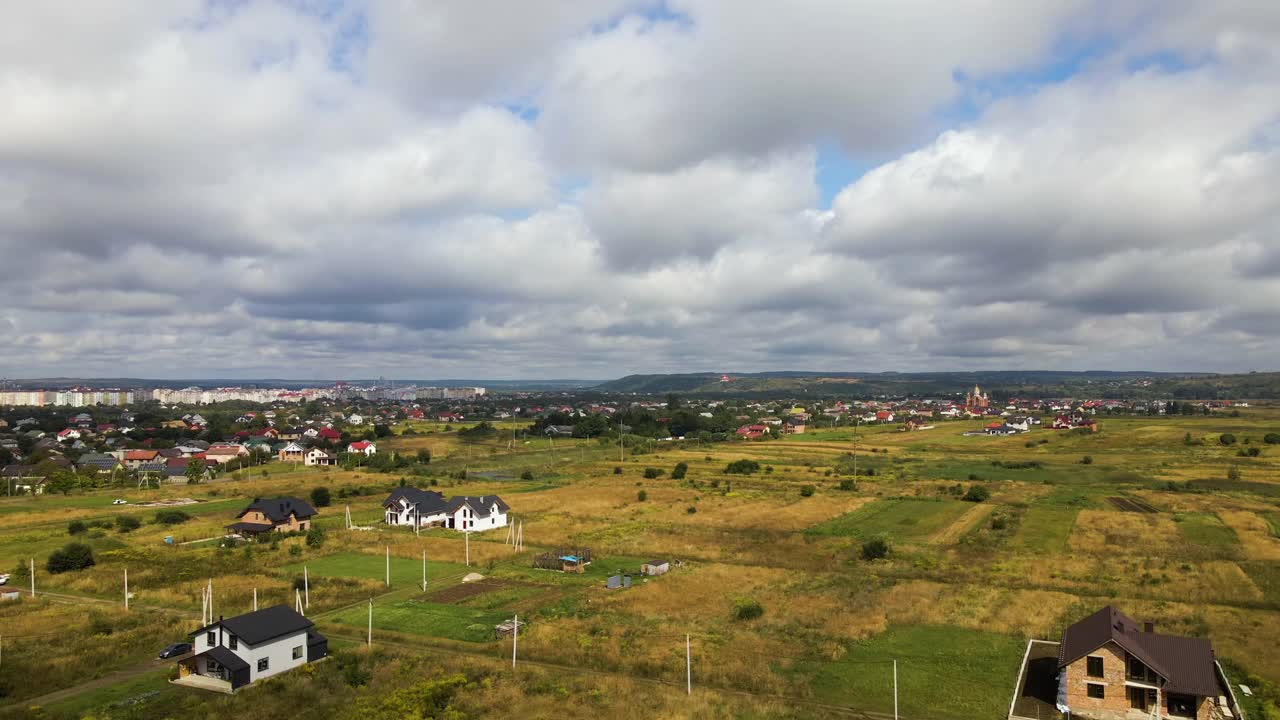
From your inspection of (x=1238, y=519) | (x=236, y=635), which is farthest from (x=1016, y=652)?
(x=1238, y=519)

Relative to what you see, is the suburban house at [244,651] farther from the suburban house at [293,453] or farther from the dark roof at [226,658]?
the suburban house at [293,453]

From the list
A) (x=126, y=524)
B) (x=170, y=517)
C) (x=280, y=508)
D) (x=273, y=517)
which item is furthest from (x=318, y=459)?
(x=273, y=517)

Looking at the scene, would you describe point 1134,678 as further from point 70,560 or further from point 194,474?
point 194,474

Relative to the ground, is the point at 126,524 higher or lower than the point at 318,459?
higher

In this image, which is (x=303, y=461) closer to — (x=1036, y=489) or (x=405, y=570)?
(x=405, y=570)

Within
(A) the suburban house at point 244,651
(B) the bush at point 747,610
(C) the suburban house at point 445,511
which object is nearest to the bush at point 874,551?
(B) the bush at point 747,610

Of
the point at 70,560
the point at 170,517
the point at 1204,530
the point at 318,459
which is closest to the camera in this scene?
the point at 70,560
